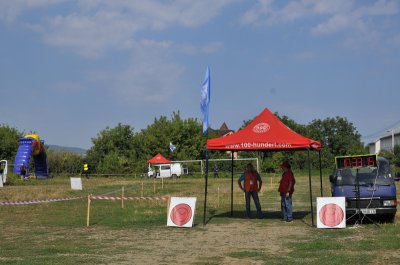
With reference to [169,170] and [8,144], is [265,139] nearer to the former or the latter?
[169,170]

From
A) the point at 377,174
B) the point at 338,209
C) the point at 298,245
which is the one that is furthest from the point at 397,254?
the point at 377,174

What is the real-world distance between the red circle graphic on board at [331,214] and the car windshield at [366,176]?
1827mm

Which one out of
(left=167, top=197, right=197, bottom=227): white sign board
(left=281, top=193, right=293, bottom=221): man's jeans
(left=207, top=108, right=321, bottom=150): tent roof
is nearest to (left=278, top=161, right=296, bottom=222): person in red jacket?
(left=281, top=193, right=293, bottom=221): man's jeans

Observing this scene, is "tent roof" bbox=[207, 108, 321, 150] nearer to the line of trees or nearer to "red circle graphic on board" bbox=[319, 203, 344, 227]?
"red circle graphic on board" bbox=[319, 203, 344, 227]

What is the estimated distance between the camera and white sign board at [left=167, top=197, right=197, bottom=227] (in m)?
15.5

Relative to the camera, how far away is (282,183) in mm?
16797

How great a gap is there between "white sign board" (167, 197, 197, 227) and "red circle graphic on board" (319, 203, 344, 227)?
367cm

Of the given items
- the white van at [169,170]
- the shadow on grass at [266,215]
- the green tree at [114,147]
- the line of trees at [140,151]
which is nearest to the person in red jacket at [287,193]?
the shadow on grass at [266,215]

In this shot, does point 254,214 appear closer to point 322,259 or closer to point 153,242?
point 153,242

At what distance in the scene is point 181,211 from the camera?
618 inches

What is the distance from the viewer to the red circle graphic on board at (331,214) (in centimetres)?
1468

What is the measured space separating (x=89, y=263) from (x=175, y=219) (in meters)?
5.97

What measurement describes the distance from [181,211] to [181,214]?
0.10m

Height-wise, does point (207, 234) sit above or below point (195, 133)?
below
